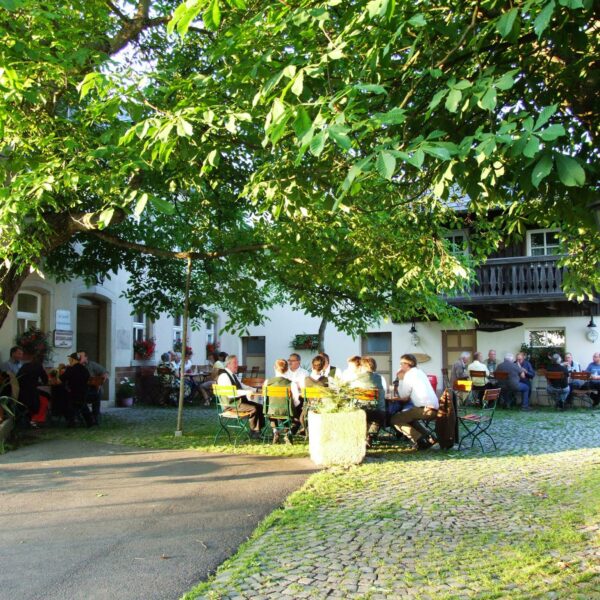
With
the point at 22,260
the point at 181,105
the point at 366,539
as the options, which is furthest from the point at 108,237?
the point at 366,539

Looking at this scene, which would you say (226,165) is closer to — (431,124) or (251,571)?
(431,124)

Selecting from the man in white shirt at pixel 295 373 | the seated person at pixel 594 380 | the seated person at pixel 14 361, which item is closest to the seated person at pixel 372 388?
the man in white shirt at pixel 295 373

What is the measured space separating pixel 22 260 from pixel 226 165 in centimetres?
303

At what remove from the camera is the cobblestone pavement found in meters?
3.68

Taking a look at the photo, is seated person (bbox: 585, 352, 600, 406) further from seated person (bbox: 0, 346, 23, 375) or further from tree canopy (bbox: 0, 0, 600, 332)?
seated person (bbox: 0, 346, 23, 375)

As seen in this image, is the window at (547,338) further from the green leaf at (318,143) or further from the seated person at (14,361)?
the green leaf at (318,143)

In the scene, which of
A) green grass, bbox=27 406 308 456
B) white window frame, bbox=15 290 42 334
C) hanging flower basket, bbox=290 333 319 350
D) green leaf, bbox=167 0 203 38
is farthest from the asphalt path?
hanging flower basket, bbox=290 333 319 350

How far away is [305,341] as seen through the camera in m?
22.8

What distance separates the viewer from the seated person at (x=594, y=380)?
16.3 meters

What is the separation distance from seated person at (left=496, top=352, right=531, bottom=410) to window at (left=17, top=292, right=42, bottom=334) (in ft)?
36.6

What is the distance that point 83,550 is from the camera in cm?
439

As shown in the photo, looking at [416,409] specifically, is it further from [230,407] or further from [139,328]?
[139,328]

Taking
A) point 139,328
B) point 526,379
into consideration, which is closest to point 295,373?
point 526,379

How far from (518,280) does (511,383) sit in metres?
3.32
